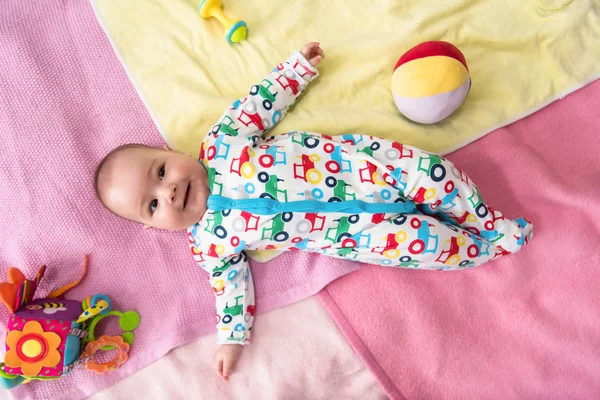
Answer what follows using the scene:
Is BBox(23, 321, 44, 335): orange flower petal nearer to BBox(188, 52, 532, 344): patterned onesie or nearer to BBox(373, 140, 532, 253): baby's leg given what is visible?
BBox(188, 52, 532, 344): patterned onesie

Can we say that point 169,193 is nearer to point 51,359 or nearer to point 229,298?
point 229,298

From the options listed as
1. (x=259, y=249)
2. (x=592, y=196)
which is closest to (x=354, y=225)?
(x=259, y=249)

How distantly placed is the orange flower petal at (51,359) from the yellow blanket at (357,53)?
0.70 meters

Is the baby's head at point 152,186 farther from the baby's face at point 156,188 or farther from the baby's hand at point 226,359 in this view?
the baby's hand at point 226,359

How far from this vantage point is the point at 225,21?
1.58 m

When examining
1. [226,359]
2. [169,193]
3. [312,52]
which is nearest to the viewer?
[169,193]

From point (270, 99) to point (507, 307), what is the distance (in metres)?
0.98

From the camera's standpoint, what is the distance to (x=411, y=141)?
5.09ft

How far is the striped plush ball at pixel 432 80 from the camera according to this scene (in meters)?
1.36

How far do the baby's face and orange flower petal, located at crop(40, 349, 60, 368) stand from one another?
1.37ft

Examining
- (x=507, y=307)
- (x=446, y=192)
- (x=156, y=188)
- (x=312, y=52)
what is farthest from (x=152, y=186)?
(x=507, y=307)

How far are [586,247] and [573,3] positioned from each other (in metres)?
0.86

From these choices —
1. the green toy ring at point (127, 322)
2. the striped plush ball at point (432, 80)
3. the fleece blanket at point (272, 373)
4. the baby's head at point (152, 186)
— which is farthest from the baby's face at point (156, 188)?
the striped plush ball at point (432, 80)

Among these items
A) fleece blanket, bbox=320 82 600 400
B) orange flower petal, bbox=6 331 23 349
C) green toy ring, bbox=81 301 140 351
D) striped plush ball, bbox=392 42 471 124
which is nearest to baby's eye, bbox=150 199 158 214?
green toy ring, bbox=81 301 140 351
